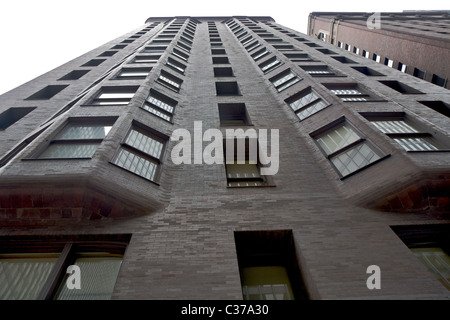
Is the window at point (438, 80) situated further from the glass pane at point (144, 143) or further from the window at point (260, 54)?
the glass pane at point (144, 143)

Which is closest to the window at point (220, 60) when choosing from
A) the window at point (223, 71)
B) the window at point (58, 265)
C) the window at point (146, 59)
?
the window at point (223, 71)

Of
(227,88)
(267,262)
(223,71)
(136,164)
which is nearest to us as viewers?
(267,262)

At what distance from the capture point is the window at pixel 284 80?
15.7 meters

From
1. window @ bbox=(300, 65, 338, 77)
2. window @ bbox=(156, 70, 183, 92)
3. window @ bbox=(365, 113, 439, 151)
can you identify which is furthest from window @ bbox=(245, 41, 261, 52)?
window @ bbox=(365, 113, 439, 151)

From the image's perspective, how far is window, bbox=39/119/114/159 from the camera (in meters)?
8.42

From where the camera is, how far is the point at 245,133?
1085cm

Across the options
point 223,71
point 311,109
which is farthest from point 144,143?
point 223,71

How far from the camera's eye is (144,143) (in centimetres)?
962

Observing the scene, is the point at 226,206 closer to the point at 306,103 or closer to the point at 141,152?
the point at 141,152

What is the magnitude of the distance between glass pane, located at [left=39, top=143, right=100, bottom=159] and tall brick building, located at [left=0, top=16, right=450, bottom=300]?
5 cm

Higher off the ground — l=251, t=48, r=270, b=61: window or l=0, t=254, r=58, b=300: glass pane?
l=251, t=48, r=270, b=61: window

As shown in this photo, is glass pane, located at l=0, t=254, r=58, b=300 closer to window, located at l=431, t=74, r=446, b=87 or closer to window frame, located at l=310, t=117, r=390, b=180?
window frame, located at l=310, t=117, r=390, b=180

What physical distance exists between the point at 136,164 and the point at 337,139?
21.9 feet
